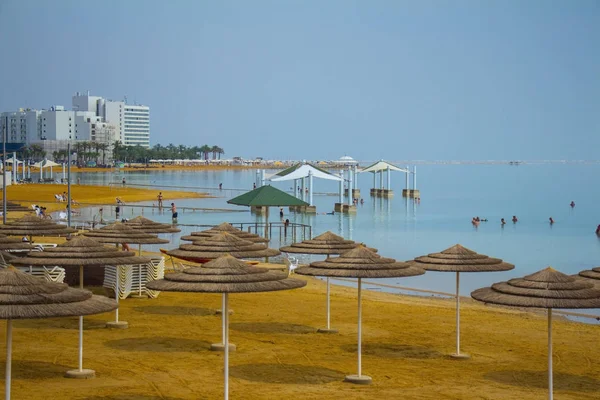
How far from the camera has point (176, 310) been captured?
17828mm

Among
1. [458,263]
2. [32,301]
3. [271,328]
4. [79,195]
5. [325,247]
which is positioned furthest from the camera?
[79,195]

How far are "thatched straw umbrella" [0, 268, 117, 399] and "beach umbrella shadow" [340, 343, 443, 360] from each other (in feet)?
19.5

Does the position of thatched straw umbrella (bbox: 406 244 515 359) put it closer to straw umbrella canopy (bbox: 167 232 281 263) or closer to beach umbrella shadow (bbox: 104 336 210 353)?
straw umbrella canopy (bbox: 167 232 281 263)

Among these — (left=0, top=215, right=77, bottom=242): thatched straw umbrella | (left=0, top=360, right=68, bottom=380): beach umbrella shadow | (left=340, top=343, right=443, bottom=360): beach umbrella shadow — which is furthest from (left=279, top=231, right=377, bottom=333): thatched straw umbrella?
(left=0, top=215, right=77, bottom=242): thatched straw umbrella

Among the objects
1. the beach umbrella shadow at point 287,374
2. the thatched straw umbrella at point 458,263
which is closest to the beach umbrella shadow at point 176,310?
the beach umbrella shadow at point 287,374

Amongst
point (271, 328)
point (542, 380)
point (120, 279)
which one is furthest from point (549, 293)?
point (120, 279)

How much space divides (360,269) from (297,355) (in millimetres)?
2139

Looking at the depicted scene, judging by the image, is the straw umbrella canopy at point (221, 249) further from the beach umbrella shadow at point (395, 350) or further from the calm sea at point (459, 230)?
the calm sea at point (459, 230)

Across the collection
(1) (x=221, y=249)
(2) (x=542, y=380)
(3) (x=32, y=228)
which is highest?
(3) (x=32, y=228)

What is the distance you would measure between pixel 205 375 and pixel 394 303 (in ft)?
29.1

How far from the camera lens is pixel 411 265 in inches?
518

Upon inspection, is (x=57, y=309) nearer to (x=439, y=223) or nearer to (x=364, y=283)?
(x=364, y=283)

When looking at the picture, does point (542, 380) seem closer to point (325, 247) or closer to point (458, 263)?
point (458, 263)

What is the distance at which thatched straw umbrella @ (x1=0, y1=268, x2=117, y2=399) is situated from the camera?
8.31 meters
